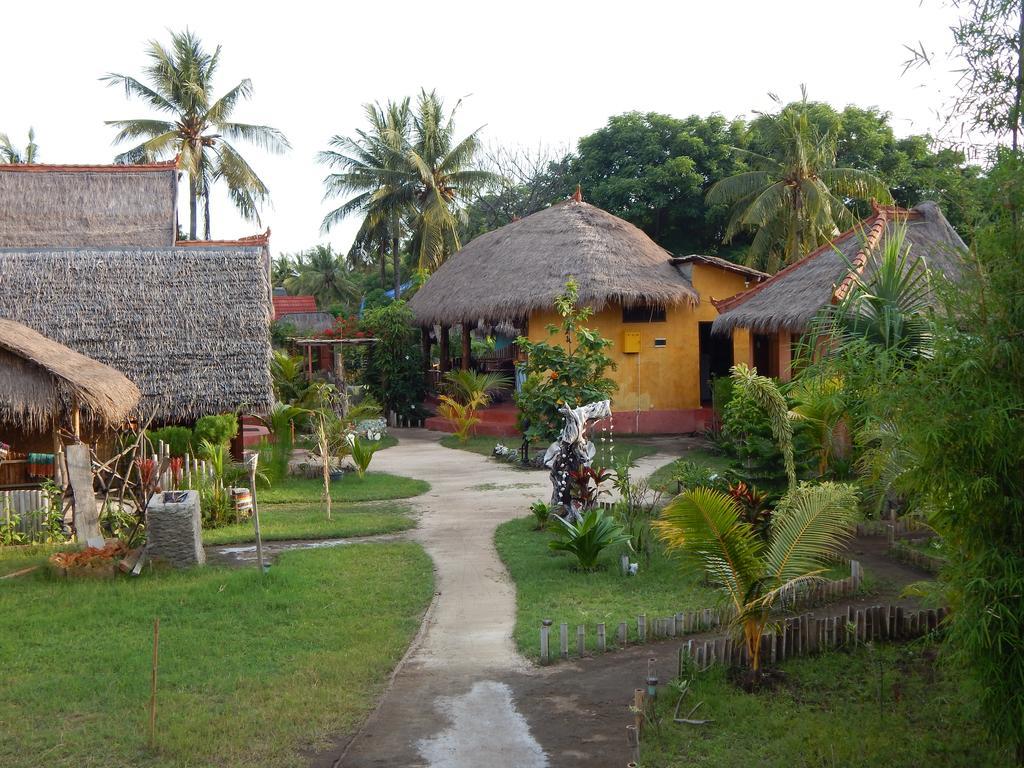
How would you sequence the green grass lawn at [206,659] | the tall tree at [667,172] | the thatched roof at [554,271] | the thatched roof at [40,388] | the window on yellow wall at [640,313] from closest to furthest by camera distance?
1. the green grass lawn at [206,659]
2. the thatched roof at [40,388]
3. the thatched roof at [554,271]
4. the window on yellow wall at [640,313]
5. the tall tree at [667,172]

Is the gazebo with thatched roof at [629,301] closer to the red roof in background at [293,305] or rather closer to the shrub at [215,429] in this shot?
the shrub at [215,429]

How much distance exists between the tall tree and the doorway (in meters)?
6.35

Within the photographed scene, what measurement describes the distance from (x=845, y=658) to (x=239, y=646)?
179 inches

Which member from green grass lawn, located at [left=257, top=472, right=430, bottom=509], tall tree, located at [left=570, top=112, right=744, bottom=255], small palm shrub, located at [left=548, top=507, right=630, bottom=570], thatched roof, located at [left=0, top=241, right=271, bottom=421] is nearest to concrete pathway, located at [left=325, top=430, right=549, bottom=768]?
small palm shrub, located at [left=548, top=507, right=630, bottom=570]

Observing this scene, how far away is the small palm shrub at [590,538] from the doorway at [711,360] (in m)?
14.0

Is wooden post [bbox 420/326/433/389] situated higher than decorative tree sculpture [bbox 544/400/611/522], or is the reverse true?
wooden post [bbox 420/326/433/389]

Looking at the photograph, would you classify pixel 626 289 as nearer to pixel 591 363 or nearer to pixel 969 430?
pixel 591 363

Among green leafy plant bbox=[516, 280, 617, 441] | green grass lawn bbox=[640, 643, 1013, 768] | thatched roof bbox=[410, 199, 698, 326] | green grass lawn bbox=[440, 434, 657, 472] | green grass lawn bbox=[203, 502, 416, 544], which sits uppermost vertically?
thatched roof bbox=[410, 199, 698, 326]

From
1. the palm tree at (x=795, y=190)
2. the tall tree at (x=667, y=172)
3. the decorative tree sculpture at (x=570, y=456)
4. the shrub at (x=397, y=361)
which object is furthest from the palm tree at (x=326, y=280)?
the decorative tree sculpture at (x=570, y=456)

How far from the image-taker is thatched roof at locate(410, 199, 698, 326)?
69.1 feet

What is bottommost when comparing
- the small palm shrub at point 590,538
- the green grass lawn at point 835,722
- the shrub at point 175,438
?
the green grass lawn at point 835,722

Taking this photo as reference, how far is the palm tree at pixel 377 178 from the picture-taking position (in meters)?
32.0

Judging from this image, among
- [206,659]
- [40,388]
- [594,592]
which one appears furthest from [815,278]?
[206,659]

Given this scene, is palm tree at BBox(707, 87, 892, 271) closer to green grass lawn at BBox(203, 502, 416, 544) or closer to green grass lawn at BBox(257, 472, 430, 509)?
green grass lawn at BBox(257, 472, 430, 509)
